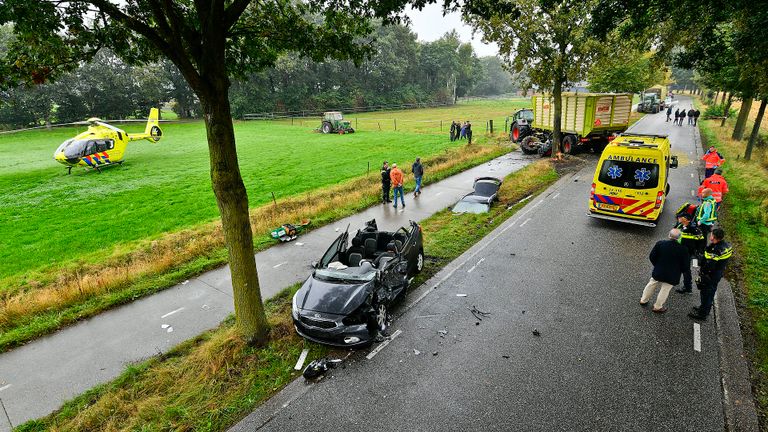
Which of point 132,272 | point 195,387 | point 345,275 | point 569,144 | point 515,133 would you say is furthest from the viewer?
point 515,133

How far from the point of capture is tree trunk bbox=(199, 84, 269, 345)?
5.68 meters

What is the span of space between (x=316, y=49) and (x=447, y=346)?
6.35 meters

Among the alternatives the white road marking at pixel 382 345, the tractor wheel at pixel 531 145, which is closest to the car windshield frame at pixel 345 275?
the white road marking at pixel 382 345

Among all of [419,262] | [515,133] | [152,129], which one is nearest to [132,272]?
[419,262]

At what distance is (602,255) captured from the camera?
965 cm

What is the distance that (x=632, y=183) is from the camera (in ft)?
35.1

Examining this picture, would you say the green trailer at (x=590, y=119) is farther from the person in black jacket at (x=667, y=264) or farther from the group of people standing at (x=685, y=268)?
the person in black jacket at (x=667, y=264)

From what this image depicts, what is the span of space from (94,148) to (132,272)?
18745 millimetres

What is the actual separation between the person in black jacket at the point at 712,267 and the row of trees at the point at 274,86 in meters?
37.7

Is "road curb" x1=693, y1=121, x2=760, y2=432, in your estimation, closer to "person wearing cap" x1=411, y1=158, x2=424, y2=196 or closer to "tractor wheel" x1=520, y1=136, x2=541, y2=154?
"person wearing cap" x1=411, y1=158, x2=424, y2=196

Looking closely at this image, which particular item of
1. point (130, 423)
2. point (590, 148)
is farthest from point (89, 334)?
point (590, 148)

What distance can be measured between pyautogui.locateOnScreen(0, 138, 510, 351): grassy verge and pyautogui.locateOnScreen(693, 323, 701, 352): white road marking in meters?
9.89

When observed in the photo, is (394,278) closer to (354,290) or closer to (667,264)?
(354,290)

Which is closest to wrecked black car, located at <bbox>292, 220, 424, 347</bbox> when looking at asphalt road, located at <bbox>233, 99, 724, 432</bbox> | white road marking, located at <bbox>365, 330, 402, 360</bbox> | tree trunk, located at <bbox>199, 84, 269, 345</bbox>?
white road marking, located at <bbox>365, 330, 402, 360</bbox>
